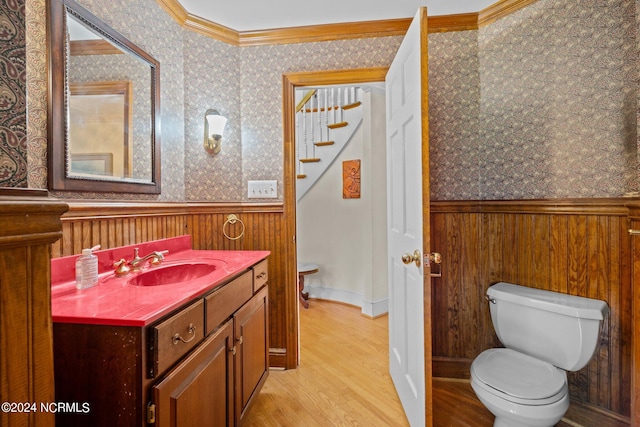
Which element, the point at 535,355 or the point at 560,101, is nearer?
the point at 535,355

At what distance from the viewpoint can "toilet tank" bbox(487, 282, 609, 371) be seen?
4.47 ft

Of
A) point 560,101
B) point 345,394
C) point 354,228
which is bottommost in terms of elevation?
point 345,394

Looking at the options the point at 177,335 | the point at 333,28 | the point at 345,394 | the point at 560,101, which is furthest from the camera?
the point at 333,28

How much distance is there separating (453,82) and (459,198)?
79cm

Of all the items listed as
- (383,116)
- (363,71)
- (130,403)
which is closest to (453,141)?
(363,71)

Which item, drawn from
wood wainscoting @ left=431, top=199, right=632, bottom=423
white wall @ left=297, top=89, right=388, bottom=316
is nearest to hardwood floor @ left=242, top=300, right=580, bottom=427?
wood wainscoting @ left=431, top=199, right=632, bottom=423

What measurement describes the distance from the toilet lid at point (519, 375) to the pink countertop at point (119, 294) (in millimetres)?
1275

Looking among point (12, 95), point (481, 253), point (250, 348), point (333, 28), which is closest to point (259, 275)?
point (250, 348)

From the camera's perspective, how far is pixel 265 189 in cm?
214

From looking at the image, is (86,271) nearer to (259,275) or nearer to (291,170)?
(259,275)

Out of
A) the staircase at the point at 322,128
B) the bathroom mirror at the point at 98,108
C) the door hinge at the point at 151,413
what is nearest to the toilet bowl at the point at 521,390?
the door hinge at the point at 151,413

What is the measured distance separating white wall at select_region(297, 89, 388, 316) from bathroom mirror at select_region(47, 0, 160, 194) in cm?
206

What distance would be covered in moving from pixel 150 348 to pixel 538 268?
1.98 m

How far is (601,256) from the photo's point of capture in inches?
60.0
